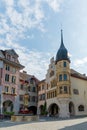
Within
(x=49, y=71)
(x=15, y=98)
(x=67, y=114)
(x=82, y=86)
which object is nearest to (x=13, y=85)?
(x=15, y=98)

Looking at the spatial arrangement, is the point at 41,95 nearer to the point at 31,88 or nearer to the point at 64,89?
the point at 31,88

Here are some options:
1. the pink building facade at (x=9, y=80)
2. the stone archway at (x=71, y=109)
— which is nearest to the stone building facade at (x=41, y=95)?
the stone archway at (x=71, y=109)

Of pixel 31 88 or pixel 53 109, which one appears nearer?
pixel 53 109

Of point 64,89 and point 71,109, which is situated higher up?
point 64,89

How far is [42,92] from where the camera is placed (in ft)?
209

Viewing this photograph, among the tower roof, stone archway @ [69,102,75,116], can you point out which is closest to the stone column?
stone archway @ [69,102,75,116]

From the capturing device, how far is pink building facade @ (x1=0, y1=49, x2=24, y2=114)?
5081 centimetres

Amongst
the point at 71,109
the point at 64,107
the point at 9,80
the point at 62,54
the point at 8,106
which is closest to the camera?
the point at 64,107

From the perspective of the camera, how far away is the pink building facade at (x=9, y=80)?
50812mm

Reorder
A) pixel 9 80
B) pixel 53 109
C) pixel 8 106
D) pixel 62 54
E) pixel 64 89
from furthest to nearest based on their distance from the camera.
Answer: pixel 53 109 < pixel 62 54 < pixel 8 106 < pixel 9 80 < pixel 64 89

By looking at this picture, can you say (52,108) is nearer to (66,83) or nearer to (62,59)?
(66,83)

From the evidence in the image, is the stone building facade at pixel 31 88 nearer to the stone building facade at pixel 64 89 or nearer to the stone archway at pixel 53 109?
the stone building facade at pixel 64 89

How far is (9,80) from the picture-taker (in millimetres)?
53125

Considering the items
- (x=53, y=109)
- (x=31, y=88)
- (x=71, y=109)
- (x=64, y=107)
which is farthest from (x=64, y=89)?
(x=31, y=88)
